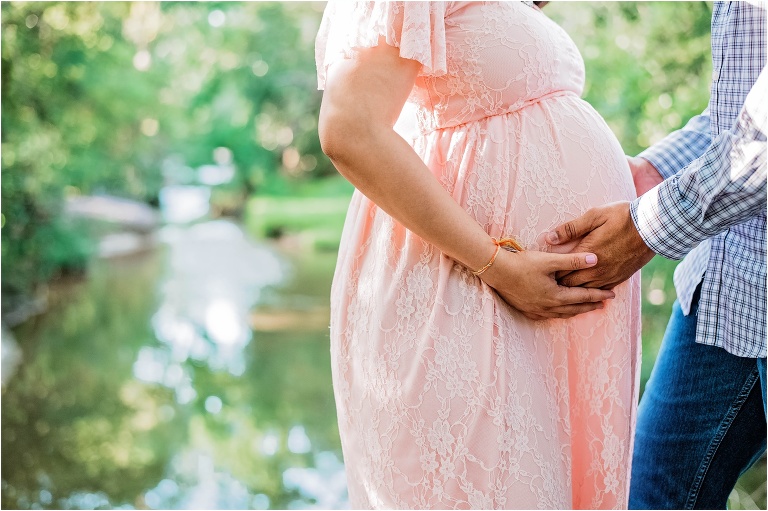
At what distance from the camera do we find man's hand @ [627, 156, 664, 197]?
164 cm

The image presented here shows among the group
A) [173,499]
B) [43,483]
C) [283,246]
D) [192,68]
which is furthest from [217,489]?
[192,68]

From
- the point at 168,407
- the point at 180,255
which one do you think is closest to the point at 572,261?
the point at 168,407

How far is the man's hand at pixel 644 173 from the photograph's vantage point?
64.6 inches

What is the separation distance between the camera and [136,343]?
805cm

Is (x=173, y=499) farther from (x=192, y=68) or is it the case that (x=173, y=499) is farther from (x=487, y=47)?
(x=192, y=68)

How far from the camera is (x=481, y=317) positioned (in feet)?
4.17

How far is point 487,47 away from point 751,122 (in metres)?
0.40

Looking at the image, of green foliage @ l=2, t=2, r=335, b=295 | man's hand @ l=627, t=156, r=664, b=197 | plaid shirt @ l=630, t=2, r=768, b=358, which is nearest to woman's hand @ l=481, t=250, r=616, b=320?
plaid shirt @ l=630, t=2, r=768, b=358

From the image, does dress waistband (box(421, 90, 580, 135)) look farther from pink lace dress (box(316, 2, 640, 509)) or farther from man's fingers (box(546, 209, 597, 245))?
man's fingers (box(546, 209, 597, 245))

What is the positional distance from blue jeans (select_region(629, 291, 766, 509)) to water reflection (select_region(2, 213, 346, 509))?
8.94 feet

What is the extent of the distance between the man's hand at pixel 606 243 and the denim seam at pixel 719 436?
37 centimetres

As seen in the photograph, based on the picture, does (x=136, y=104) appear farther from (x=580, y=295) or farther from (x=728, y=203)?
(x=728, y=203)

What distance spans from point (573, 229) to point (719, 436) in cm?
57

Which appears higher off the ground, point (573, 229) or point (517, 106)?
point (517, 106)
